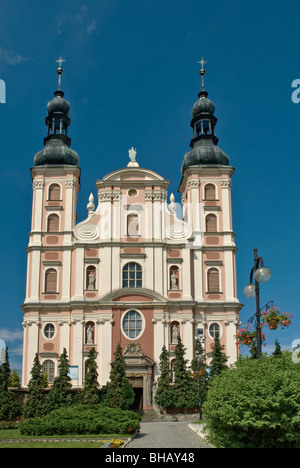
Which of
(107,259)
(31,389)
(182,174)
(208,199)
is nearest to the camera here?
(31,389)

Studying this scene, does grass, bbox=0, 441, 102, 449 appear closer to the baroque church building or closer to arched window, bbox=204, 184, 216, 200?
the baroque church building

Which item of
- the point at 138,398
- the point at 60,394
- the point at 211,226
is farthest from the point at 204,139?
the point at 60,394

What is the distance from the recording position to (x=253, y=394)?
615 inches

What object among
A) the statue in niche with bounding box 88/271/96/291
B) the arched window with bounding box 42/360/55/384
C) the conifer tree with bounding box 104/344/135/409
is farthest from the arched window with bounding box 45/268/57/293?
the conifer tree with bounding box 104/344/135/409

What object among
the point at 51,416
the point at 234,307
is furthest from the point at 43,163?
the point at 51,416

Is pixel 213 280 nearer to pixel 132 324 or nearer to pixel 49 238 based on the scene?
pixel 132 324

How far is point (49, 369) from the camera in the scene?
4353 cm

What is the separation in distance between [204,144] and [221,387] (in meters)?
35.6

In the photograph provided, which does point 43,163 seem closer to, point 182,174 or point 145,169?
point 145,169

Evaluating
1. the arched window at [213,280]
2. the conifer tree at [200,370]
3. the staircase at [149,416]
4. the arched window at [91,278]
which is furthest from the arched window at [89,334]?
the arched window at [213,280]

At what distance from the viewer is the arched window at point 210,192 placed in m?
48.7

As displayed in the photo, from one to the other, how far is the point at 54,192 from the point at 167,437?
27430 millimetres

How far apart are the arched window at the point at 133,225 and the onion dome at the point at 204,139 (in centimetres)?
661

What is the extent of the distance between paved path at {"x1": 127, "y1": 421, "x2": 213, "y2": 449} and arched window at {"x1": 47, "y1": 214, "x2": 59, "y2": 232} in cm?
2017
